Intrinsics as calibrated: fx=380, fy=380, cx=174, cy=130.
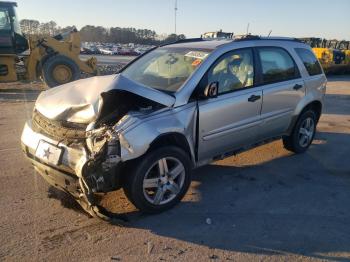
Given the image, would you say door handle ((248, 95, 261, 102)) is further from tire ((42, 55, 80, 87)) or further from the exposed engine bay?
tire ((42, 55, 80, 87))

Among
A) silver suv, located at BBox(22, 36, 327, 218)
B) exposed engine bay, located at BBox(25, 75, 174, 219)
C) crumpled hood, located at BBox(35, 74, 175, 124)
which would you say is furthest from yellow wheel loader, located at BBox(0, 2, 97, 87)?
exposed engine bay, located at BBox(25, 75, 174, 219)

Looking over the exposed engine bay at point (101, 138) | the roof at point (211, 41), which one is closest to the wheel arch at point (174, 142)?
the exposed engine bay at point (101, 138)

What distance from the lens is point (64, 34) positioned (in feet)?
51.2

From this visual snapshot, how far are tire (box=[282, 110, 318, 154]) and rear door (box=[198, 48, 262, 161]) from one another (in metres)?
1.19

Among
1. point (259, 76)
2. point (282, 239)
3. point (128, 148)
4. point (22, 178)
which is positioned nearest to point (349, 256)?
point (282, 239)

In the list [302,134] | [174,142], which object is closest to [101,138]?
[174,142]

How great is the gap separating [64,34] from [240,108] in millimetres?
12690

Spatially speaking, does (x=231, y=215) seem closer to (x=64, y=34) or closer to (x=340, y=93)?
(x=340, y=93)

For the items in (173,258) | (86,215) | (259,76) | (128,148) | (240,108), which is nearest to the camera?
(173,258)

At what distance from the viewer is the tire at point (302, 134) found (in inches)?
236

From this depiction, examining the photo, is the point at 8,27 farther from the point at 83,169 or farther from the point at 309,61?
the point at 83,169

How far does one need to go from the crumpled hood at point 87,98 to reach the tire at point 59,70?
9.68 metres

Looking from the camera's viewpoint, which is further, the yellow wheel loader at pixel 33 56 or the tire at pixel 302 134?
the yellow wheel loader at pixel 33 56

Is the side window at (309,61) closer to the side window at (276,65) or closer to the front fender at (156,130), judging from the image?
the side window at (276,65)
